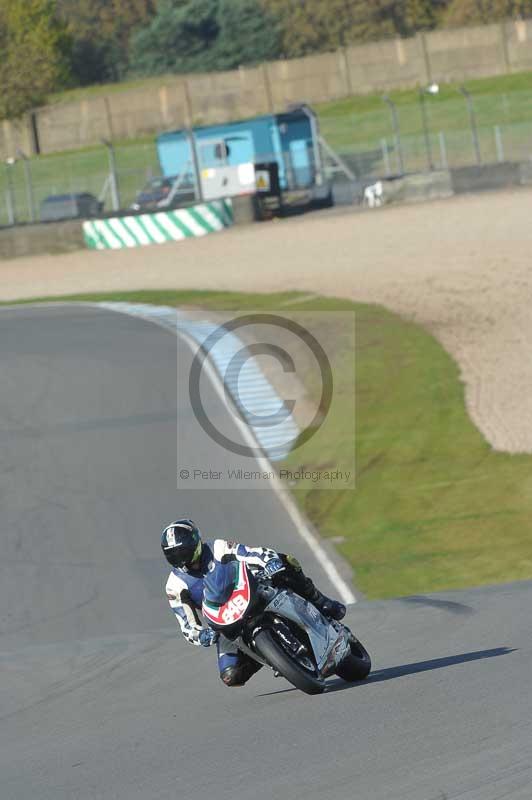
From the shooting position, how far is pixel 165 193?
148 feet

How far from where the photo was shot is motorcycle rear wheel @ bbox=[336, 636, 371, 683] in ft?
24.3

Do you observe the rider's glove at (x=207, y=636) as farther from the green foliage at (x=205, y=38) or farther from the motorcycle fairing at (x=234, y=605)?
the green foliage at (x=205, y=38)

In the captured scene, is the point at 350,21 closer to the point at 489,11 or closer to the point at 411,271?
the point at 489,11

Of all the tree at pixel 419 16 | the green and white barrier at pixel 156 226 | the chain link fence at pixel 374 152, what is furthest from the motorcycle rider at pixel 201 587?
the tree at pixel 419 16

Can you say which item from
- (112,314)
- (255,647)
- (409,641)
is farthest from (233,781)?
(112,314)

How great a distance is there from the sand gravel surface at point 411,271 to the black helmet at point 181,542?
9171mm

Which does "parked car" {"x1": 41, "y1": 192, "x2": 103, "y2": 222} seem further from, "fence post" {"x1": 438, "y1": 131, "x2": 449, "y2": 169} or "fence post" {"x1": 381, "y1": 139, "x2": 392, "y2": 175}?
"fence post" {"x1": 438, "y1": 131, "x2": 449, "y2": 169}

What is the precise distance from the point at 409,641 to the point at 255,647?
7.14 feet

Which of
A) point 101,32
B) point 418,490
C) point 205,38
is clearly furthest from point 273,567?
point 101,32

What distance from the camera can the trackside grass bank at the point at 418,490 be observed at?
12.5 m

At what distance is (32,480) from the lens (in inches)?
597

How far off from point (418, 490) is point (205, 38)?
7430 centimetres

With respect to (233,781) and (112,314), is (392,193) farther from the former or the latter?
(233,781)

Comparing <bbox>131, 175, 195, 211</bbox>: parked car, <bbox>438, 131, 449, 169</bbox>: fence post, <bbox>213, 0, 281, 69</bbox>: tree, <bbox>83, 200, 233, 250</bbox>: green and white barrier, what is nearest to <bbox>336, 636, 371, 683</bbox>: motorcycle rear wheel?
<bbox>83, 200, 233, 250</bbox>: green and white barrier
